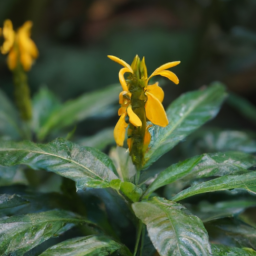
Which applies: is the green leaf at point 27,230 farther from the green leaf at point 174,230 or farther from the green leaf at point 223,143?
the green leaf at point 223,143

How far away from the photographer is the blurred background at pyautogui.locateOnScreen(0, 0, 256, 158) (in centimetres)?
217

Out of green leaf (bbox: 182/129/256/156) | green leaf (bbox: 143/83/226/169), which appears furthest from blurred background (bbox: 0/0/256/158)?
green leaf (bbox: 143/83/226/169)

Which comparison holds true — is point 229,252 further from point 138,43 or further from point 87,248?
point 138,43

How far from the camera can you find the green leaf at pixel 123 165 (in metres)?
0.82

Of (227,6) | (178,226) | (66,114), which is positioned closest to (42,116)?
(66,114)

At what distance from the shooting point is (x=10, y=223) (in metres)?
0.66

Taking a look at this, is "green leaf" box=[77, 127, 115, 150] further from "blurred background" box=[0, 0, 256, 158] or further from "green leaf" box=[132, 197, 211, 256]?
"blurred background" box=[0, 0, 256, 158]

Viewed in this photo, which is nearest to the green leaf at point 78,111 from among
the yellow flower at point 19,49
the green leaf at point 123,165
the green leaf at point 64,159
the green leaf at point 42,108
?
the green leaf at point 42,108

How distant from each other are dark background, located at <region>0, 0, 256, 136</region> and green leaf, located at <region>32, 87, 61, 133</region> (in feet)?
3.28

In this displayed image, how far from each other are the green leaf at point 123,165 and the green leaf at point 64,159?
3.3 inches

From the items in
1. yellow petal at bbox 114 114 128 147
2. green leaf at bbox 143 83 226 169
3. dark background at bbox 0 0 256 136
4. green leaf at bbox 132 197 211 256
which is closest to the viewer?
green leaf at bbox 132 197 211 256

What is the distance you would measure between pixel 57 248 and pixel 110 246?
10cm

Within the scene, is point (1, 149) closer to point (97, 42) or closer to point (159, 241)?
point (159, 241)

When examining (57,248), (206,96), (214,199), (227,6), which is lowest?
Result: (214,199)
